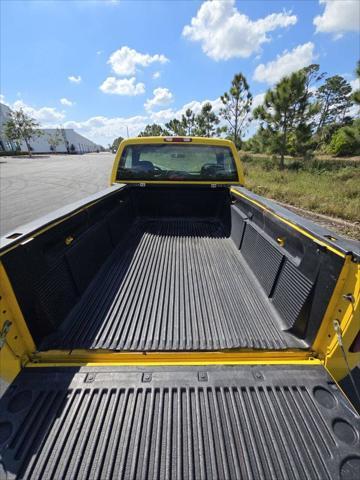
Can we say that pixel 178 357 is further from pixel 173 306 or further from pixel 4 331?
pixel 4 331

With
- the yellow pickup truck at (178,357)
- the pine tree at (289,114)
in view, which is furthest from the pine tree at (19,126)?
the yellow pickup truck at (178,357)

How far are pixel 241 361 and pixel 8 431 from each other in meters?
1.38

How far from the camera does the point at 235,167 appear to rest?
4230 millimetres

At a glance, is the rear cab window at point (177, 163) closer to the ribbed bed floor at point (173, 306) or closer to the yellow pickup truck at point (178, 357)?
the ribbed bed floor at point (173, 306)

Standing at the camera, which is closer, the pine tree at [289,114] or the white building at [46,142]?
the pine tree at [289,114]

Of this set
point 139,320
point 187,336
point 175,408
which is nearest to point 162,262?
point 139,320

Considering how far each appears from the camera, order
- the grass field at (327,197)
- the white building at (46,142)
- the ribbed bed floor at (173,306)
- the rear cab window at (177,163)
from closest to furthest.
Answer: the ribbed bed floor at (173,306) → the rear cab window at (177,163) → the grass field at (327,197) → the white building at (46,142)

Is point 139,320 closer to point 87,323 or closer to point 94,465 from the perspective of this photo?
point 87,323

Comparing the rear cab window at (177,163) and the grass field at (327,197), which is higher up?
the rear cab window at (177,163)

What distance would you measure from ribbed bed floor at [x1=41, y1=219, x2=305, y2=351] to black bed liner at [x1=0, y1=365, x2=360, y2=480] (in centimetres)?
26

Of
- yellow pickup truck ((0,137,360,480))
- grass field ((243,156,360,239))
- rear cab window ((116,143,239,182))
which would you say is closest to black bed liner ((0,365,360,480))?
yellow pickup truck ((0,137,360,480))

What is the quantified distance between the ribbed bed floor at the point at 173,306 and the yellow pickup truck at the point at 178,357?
1 cm

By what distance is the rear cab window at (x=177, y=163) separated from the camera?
4.25m

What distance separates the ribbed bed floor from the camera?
1.84 m
